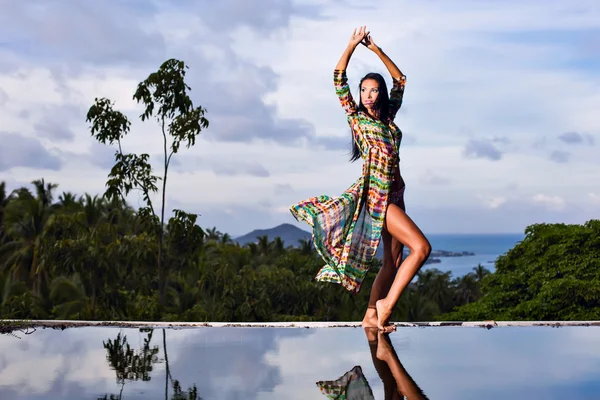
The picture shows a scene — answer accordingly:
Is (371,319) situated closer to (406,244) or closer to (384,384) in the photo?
(406,244)

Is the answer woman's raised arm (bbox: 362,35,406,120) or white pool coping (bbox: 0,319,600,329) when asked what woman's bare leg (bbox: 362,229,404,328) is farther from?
woman's raised arm (bbox: 362,35,406,120)

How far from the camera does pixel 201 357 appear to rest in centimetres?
421

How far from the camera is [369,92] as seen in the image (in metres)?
4.94

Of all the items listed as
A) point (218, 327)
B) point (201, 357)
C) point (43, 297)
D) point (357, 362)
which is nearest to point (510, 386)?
point (357, 362)

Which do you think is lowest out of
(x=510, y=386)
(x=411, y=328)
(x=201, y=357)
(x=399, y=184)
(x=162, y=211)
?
(x=510, y=386)

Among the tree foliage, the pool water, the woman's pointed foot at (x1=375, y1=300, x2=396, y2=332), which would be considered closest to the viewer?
the pool water

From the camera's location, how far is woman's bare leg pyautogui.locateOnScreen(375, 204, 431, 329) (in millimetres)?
4762

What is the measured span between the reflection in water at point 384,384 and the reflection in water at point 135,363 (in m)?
0.55

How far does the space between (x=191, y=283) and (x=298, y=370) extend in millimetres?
15478

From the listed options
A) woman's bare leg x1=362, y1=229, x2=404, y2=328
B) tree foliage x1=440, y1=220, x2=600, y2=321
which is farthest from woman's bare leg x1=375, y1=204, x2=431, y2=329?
tree foliage x1=440, y1=220, x2=600, y2=321

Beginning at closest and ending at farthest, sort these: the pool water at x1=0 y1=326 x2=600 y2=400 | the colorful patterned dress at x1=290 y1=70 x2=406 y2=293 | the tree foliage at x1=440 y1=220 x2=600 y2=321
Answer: the pool water at x1=0 y1=326 x2=600 y2=400
the colorful patterned dress at x1=290 y1=70 x2=406 y2=293
the tree foliage at x1=440 y1=220 x2=600 y2=321

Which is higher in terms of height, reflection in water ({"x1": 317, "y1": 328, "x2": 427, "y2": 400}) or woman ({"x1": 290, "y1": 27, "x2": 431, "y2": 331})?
woman ({"x1": 290, "y1": 27, "x2": 431, "y2": 331})

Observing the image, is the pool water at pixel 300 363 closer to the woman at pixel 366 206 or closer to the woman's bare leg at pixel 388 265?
the woman's bare leg at pixel 388 265

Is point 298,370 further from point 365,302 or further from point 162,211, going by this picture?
point 365,302
